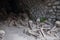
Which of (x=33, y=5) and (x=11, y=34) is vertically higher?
(x=33, y=5)

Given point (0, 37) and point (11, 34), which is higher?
point (11, 34)

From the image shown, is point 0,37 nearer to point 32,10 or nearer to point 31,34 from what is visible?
point 31,34

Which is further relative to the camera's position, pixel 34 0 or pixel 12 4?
pixel 12 4

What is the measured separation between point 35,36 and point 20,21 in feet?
2.56

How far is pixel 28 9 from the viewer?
458 cm

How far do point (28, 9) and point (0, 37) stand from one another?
1.67 metres

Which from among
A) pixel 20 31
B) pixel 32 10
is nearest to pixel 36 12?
pixel 32 10

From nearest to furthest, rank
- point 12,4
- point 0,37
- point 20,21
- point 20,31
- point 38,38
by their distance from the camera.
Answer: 1. point 0,37
2. point 38,38
3. point 20,31
4. point 20,21
5. point 12,4

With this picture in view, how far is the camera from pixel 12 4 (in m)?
4.93

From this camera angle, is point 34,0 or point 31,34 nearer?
point 31,34

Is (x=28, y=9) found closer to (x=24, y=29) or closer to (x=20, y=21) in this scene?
(x=20, y=21)

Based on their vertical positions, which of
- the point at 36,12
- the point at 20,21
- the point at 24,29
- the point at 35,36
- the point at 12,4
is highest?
the point at 12,4

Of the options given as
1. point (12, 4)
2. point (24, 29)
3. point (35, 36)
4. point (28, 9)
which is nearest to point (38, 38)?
point (35, 36)

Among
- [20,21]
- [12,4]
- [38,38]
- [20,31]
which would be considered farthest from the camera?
[12,4]
